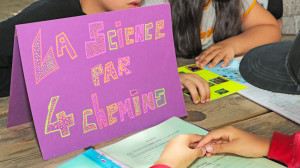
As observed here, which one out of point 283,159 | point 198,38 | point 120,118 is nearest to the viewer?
point 283,159

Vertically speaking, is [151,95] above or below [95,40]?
below

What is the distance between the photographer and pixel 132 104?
2.31 ft

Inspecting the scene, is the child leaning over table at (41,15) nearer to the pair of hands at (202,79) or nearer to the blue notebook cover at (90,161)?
the pair of hands at (202,79)

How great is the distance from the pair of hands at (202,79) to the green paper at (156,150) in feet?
0.44

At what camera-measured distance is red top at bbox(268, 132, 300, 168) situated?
56cm

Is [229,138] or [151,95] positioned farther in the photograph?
[151,95]

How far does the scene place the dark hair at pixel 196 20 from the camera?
1363 mm

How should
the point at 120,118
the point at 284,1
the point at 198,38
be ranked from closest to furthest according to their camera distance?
the point at 120,118, the point at 198,38, the point at 284,1

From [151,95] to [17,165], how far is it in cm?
32

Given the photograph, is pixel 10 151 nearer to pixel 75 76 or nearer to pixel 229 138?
pixel 75 76

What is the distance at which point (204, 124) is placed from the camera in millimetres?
711

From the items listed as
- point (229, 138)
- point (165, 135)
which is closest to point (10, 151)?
point (165, 135)

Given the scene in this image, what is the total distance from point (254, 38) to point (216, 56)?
0.94 ft

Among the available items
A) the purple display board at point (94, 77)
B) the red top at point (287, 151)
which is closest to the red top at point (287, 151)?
the red top at point (287, 151)
